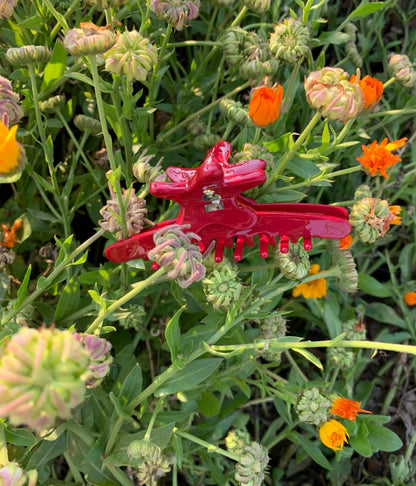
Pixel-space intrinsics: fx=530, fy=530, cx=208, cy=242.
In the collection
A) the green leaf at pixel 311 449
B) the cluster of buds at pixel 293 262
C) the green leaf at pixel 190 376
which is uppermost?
the cluster of buds at pixel 293 262

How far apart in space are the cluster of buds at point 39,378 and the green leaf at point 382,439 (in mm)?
1654

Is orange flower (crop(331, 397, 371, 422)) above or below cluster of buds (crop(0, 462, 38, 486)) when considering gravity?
below

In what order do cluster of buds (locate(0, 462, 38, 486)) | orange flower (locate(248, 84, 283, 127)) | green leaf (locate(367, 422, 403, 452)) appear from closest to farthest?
cluster of buds (locate(0, 462, 38, 486)), orange flower (locate(248, 84, 283, 127)), green leaf (locate(367, 422, 403, 452))

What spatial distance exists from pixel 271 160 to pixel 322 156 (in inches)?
6.6

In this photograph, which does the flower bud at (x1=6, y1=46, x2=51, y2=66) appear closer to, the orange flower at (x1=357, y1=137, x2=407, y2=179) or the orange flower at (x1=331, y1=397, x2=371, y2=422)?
the orange flower at (x1=357, y1=137, x2=407, y2=179)

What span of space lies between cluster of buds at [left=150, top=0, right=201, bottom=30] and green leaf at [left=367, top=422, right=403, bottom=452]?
179cm

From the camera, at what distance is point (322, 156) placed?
1744 mm

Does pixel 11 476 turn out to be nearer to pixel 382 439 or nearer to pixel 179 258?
pixel 179 258

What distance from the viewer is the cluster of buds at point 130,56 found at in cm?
147

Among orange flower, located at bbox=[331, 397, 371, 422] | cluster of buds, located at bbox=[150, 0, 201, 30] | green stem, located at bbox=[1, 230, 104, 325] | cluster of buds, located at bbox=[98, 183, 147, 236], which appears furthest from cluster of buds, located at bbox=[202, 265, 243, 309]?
cluster of buds, located at bbox=[150, 0, 201, 30]

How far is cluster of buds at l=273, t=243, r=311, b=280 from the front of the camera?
1688 mm

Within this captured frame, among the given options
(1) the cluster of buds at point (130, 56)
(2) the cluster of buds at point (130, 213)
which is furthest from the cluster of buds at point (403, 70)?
(2) the cluster of buds at point (130, 213)

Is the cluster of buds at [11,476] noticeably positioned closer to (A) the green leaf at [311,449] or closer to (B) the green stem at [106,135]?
(B) the green stem at [106,135]

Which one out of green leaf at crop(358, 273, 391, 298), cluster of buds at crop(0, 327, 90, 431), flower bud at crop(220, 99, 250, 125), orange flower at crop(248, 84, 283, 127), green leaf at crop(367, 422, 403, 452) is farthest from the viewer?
green leaf at crop(358, 273, 391, 298)
